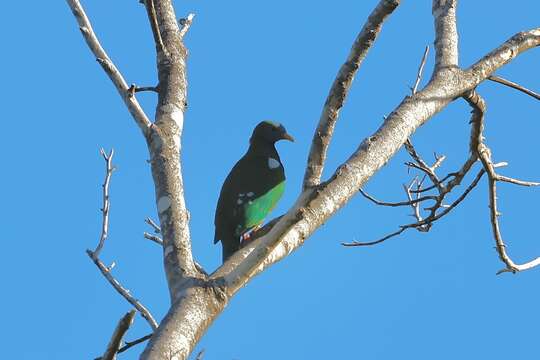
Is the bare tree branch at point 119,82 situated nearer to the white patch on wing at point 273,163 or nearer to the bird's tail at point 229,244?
the bird's tail at point 229,244

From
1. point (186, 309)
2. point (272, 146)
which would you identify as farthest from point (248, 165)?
point (186, 309)

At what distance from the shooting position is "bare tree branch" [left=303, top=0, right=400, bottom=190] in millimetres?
3725

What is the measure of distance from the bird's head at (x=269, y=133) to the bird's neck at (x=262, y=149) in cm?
4

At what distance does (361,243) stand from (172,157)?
1.38m

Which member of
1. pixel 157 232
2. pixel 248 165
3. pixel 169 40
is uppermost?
pixel 248 165

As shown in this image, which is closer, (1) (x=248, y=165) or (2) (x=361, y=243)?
(2) (x=361, y=243)

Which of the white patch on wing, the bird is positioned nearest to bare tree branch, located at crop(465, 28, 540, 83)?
the bird

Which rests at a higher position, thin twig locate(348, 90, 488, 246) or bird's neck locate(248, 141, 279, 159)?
bird's neck locate(248, 141, 279, 159)

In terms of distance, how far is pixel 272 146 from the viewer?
7.78 m

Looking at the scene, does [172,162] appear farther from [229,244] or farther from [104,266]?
[229,244]

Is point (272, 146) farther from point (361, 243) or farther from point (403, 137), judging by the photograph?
point (403, 137)

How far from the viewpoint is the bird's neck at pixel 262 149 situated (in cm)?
756

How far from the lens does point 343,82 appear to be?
3746 mm

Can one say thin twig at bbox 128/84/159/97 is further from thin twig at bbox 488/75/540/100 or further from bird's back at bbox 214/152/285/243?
bird's back at bbox 214/152/285/243
